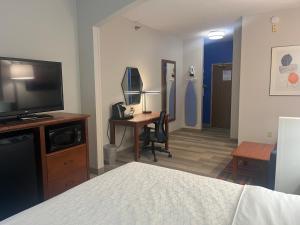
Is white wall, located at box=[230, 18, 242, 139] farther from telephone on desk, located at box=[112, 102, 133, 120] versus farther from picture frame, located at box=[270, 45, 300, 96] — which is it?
telephone on desk, located at box=[112, 102, 133, 120]

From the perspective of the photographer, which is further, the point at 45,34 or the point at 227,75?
the point at 227,75

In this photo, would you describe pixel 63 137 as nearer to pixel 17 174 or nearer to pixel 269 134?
pixel 17 174

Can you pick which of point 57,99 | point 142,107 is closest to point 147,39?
point 142,107

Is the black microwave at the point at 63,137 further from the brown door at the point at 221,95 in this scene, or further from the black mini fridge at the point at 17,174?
the brown door at the point at 221,95

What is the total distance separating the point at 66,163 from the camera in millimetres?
2482

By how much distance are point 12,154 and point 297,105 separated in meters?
4.27

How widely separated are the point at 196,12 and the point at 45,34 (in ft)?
8.11

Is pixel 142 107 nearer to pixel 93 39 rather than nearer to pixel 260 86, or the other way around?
pixel 93 39

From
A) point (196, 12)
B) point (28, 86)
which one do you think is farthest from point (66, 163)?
point (196, 12)

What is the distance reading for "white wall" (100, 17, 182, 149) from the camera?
3.82 m

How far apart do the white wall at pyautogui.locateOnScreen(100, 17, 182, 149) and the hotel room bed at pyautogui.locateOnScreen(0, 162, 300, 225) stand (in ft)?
8.18

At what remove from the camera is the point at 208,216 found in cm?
114

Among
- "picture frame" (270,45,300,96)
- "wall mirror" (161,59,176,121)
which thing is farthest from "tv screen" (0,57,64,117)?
"picture frame" (270,45,300,96)

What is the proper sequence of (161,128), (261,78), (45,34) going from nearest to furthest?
(45,34) → (161,128) → (261,78)
